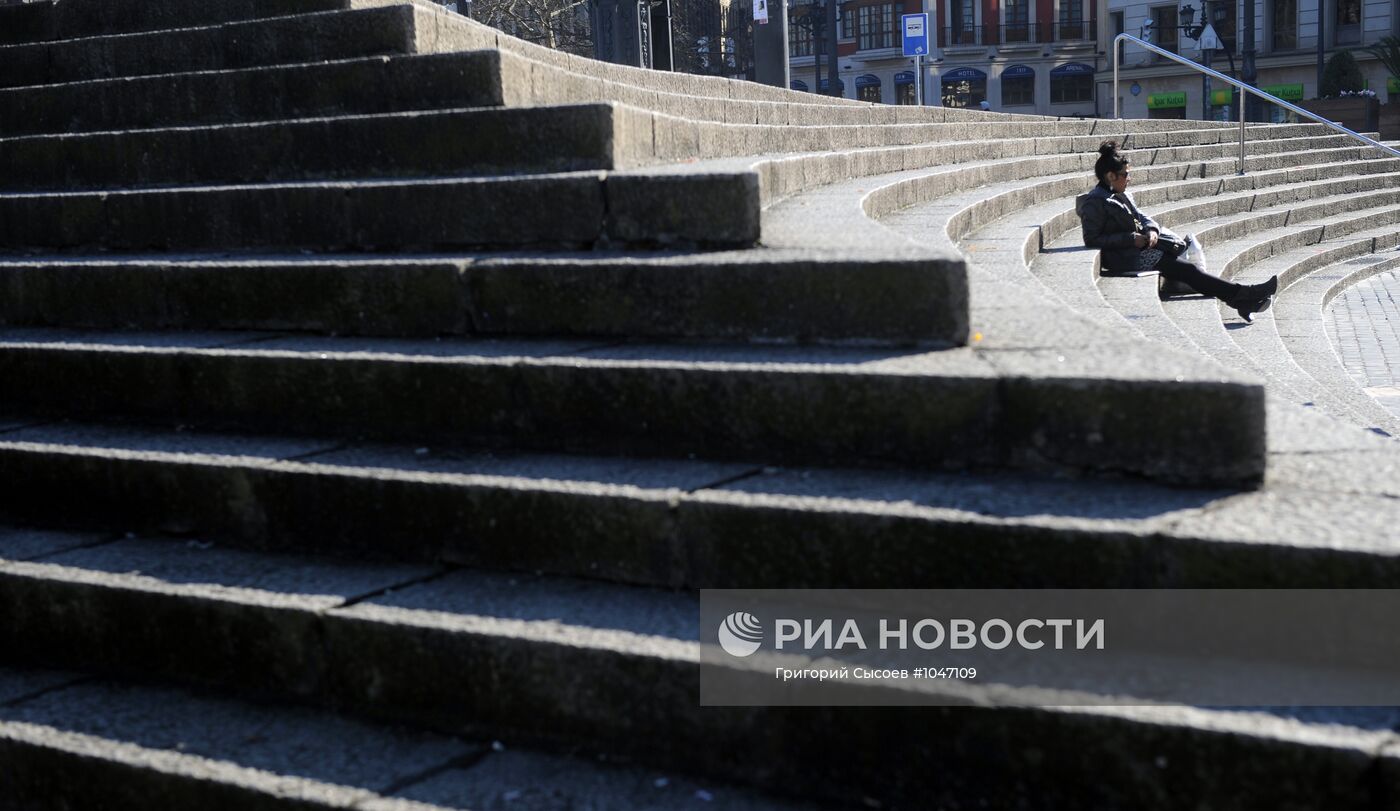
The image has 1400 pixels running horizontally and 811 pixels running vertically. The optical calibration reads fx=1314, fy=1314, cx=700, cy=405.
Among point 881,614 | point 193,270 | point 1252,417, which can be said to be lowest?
point 881,614

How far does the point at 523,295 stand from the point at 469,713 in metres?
1.51

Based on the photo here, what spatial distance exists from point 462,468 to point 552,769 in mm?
950

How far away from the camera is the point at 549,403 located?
3.61 meters

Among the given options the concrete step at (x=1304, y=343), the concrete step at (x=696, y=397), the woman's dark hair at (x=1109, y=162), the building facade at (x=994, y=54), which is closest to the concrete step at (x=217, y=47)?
the concrete step at (x=696, y=397)

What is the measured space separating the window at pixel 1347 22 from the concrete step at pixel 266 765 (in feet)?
180

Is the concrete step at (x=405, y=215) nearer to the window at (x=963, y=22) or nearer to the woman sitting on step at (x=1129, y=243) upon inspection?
the woman sitting on step at (x=1129, y=243)

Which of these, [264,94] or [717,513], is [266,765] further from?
[264,94]

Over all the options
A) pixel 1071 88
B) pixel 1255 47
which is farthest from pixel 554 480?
pixel 1071 88

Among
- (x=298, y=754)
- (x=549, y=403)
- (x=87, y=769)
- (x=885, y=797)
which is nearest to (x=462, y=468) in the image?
(x=549, y=403)

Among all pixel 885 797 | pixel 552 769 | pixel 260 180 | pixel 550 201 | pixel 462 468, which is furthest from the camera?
pixel 260 180

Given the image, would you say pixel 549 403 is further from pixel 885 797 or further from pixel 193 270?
pixel 193 270

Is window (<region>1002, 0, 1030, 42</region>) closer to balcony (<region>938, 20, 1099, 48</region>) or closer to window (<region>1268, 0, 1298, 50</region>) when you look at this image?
balcony (<region>938, 20, 1099, 48</region>)

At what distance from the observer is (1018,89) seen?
64.8 m

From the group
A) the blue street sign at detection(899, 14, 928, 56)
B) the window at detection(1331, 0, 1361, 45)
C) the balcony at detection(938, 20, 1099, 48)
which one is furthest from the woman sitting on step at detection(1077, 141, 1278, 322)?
the balcony at detection(938, 20, 1099, 48)
